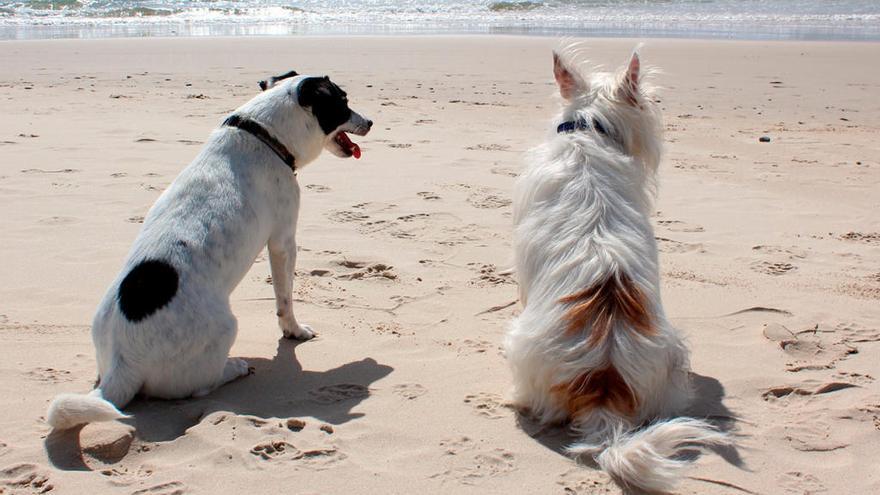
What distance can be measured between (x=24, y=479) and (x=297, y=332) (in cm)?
165

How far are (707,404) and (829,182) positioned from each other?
14.9ft

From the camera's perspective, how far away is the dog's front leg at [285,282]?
4.40 m

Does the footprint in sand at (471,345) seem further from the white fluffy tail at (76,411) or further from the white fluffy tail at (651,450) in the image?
the white fluffy tail at (76,411)

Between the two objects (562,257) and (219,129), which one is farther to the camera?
(219,129)

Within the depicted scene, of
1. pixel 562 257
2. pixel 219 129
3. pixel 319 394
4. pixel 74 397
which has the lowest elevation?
pixel 319 394

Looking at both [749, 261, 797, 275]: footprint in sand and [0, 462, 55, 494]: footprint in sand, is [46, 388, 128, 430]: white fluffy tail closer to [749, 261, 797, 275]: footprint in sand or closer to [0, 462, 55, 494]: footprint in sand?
[0, 462, 55, 494]: footprint in sand

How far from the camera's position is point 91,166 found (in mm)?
7508

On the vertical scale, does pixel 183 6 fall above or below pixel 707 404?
above

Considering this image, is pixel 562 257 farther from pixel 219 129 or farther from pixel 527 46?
pixel 527 46

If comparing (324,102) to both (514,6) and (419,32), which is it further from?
(514,6)

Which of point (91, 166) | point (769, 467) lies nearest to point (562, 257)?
point (769, 467)

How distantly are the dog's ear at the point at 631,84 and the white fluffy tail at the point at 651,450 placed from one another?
1567 mm

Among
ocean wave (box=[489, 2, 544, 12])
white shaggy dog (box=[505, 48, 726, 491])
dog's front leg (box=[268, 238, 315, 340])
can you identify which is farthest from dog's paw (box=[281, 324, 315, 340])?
ocean wave (box=[489, 2, 544, 12])

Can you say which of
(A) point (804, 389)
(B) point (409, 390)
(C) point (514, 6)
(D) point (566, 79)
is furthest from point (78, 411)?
(C) point (514, 6)
